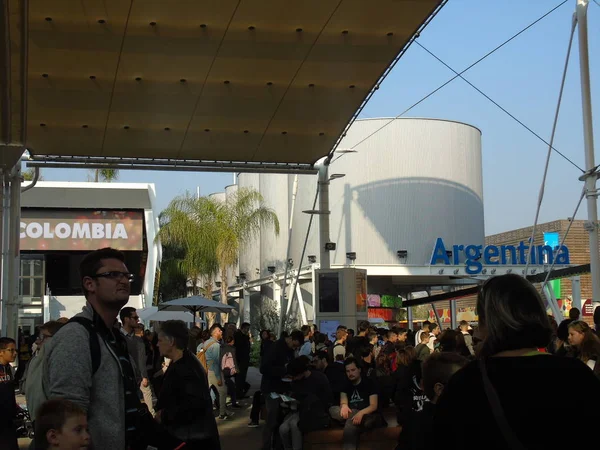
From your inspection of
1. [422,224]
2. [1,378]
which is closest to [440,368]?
[1,378]

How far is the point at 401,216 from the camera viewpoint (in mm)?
41344

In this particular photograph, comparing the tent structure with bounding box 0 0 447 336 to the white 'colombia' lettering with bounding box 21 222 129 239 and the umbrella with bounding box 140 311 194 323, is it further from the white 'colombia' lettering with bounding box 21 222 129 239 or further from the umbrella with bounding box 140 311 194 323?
the white 'colombia' lettering with bounding box 21 222 129 239

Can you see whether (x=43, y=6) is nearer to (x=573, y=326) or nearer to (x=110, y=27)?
(x=110, y=27)

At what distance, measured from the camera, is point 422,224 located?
41.8 m

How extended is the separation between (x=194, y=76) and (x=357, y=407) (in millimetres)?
9429

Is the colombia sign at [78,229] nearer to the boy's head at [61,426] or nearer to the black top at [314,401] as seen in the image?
the black top at [314,401]

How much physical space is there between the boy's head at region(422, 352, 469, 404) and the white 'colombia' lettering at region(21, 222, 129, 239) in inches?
1666

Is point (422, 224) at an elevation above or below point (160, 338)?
above

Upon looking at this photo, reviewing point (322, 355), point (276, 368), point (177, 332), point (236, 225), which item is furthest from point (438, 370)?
point (236, 225)

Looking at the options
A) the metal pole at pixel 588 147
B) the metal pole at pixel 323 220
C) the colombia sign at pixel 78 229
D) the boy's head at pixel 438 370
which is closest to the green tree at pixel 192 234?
the colombia sign at pixel 78 229

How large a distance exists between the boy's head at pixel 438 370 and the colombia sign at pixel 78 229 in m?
41.2

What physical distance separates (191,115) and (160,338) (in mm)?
13707

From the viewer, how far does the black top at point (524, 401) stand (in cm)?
249

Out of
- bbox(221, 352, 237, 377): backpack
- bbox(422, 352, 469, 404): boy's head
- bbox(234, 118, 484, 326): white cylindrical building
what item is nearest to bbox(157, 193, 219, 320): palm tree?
bbox(234, 118, 484, 326): white cylindrical building
